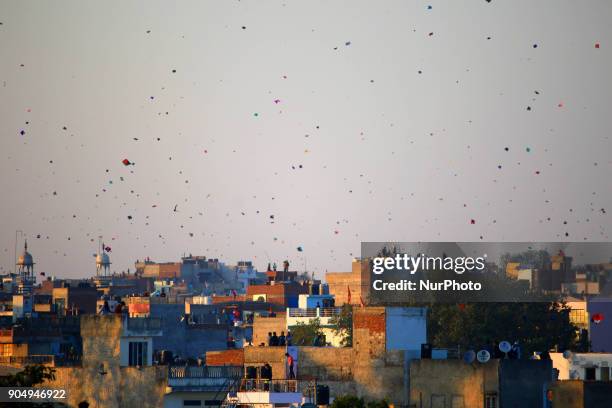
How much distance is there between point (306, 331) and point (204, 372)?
65.1 m

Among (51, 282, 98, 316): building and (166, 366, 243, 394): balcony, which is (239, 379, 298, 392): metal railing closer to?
(166, 366, 243, 394): balcony

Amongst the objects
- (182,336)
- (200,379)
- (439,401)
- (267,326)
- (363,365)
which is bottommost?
(439,401)

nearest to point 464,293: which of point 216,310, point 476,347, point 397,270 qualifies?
point 476,347

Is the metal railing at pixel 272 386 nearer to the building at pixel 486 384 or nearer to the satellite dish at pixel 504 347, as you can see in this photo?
the building at pixel 486 384

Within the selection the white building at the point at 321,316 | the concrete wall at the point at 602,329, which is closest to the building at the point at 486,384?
the concrete wall at the point at 602,329

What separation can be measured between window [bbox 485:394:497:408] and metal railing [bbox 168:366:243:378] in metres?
11.0

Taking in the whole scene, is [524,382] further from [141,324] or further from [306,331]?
[306,331]

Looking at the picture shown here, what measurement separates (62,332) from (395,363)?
3579 cm

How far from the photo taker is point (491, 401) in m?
73.6

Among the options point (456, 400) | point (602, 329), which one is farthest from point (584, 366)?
point (602, 329)

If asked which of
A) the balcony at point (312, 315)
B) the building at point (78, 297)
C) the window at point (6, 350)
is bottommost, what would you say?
the window at point (6, 350)

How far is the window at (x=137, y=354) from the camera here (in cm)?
8112

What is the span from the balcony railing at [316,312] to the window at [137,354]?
69685 mm

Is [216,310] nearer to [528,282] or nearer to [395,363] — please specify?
[528,282]
